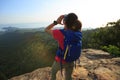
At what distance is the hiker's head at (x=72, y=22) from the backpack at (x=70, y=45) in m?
0.09

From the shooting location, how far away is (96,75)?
667 centimetres

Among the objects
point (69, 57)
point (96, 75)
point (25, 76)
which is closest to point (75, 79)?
point (96, 75)

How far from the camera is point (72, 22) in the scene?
380cm

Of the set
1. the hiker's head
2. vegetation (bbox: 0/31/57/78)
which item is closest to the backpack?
the hiker's head

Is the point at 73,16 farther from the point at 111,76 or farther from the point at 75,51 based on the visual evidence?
the point at 111,76

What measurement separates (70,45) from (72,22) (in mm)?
427

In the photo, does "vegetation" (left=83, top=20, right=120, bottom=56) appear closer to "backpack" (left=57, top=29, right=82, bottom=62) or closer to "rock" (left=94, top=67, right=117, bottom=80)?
"rock" (left=94, top=67, right=117, bottom=80)

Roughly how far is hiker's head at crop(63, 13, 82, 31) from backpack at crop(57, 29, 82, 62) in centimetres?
9

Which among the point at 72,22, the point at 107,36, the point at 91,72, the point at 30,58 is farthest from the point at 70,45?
the point at 30,58

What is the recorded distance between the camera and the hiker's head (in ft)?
12.4

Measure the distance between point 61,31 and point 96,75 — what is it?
10.9ft

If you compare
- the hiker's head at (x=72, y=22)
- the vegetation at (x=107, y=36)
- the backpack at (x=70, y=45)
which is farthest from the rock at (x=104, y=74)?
the vegetation at (x=107, y=36)

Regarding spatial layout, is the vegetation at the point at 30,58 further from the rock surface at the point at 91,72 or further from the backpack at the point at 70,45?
the backpack at the point at 70,45

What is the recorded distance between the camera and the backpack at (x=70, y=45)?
3.82 metres
